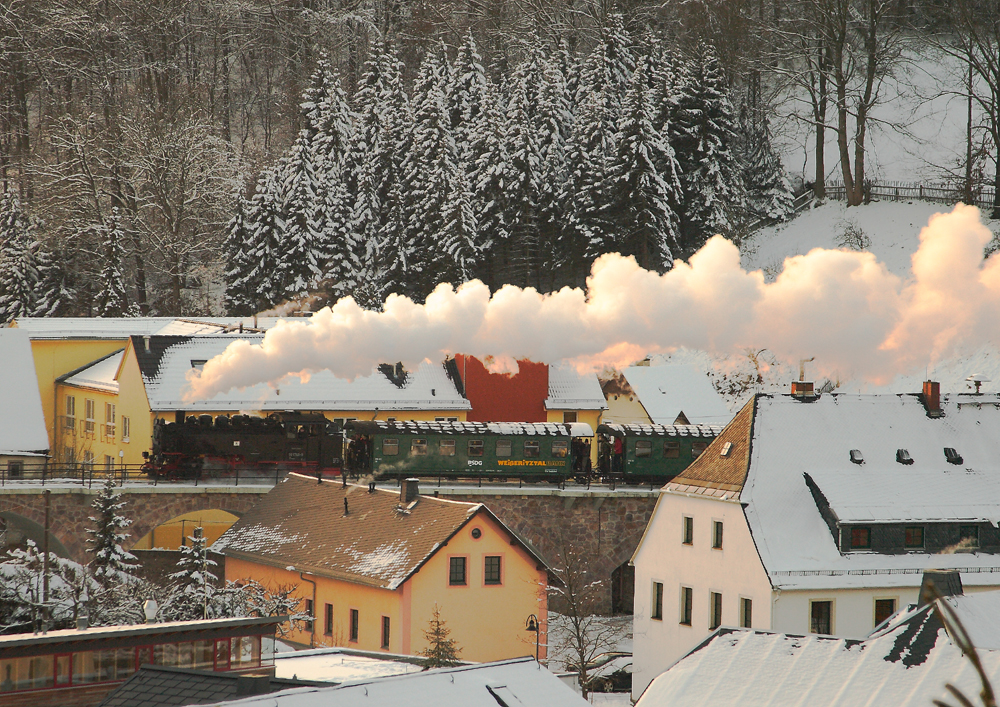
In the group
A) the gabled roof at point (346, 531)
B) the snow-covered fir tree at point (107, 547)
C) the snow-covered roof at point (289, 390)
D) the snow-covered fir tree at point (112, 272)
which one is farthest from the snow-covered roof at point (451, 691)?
the snow-covered fir tree at point (112, 272)

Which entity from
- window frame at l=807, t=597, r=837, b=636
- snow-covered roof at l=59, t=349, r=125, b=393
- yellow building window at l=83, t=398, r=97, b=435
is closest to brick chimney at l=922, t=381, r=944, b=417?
window frame at l=807, t=597, r=837, b=636

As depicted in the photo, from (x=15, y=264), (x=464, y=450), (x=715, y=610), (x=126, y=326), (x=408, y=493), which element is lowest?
(x=715, y=610)

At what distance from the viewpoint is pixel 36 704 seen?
25188 mm

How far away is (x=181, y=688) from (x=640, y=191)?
56.2 m

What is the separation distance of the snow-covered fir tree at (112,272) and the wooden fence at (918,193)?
48194 millimetres

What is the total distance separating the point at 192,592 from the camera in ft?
132

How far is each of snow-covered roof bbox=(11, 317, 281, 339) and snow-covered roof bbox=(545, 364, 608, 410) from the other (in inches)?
653

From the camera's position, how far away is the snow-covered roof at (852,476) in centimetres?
3922

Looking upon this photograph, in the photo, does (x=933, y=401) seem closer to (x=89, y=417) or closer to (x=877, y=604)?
(x=877, y=604)

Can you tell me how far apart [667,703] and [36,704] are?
1334 centimetres

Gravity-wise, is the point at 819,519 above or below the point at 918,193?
below

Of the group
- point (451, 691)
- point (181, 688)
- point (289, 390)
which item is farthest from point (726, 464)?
point (289, 390)

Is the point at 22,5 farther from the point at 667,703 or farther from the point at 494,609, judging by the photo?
the point at 667,703

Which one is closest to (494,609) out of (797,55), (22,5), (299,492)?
(299,492)
